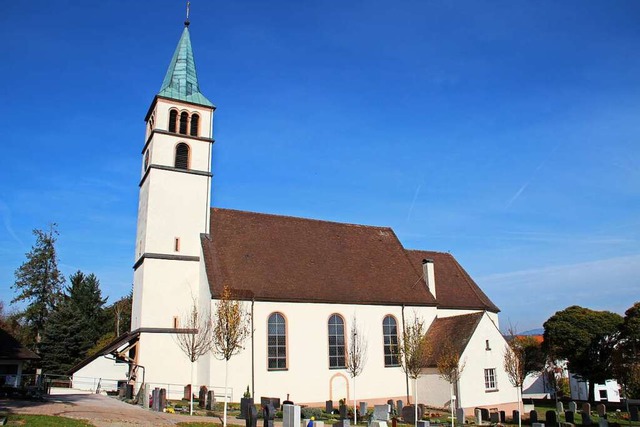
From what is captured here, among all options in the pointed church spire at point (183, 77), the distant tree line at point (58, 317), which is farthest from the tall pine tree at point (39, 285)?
the pointed church spire at point (183, 77)

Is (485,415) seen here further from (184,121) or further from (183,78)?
(183,78)

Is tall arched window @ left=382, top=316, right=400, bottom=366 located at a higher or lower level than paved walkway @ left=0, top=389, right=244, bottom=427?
higher

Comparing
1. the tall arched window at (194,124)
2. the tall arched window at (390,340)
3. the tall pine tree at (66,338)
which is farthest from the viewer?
the tall pine tree at (66,338)

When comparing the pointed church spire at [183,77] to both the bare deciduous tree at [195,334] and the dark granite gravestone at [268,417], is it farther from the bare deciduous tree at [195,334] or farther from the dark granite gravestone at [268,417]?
the dark granite gravestone at [268,417]

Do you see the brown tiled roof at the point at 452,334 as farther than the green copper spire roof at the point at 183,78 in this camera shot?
No

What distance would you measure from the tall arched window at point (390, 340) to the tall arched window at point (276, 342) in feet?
22.5

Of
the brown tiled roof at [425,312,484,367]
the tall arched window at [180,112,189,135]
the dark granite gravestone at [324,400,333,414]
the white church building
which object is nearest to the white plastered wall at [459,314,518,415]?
the white church building

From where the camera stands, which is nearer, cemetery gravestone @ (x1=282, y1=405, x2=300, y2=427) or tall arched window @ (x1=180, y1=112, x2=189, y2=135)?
cemetery gravestone @ (x1=282, y1=405, x2=300, y2=427)

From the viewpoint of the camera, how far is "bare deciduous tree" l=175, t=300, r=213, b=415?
2585cm

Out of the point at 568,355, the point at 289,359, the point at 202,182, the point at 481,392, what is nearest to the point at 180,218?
the point at 202,182

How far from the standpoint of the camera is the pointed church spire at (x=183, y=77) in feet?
106

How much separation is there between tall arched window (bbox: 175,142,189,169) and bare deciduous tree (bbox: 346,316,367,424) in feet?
45.6

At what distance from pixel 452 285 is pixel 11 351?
29.1 m

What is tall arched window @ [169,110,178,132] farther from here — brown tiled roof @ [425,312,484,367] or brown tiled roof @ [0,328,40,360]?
brown tiled roof @ [425,312,484,367]
